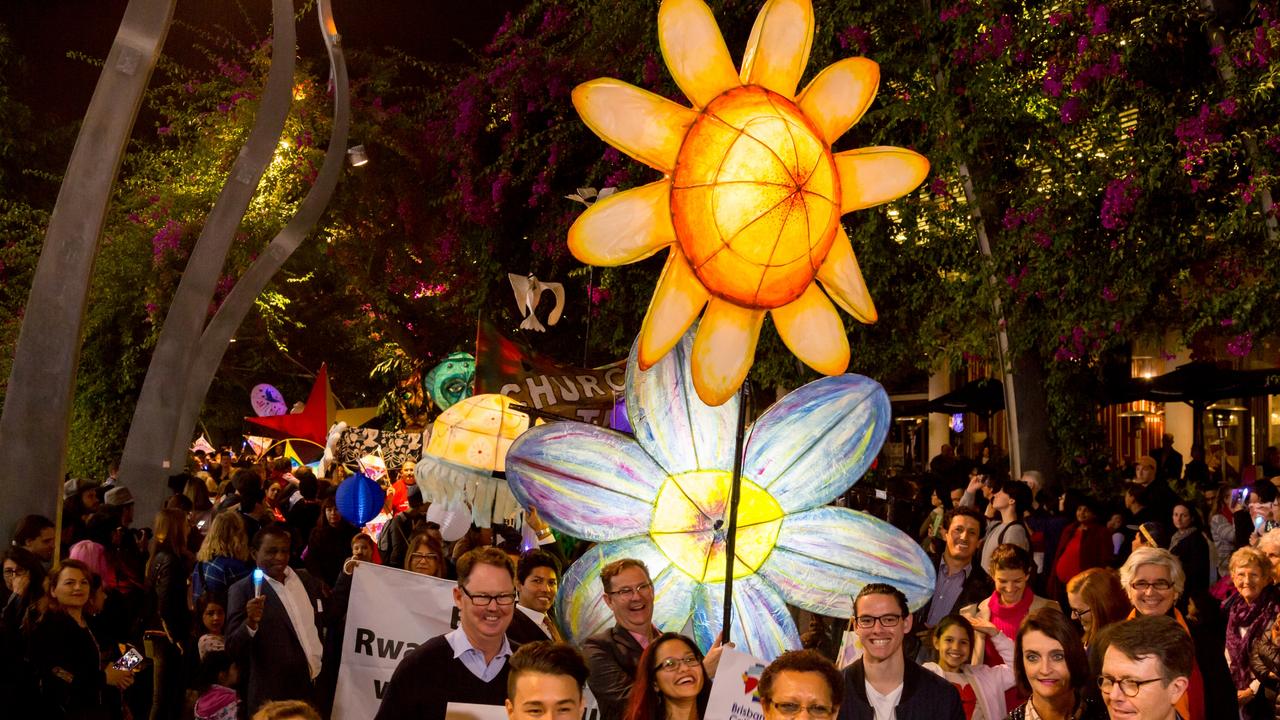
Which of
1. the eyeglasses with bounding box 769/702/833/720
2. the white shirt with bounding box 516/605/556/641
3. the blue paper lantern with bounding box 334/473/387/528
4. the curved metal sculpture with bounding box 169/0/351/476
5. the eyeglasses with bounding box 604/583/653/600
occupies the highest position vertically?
the curved metal sculpture with bounding box 169/0/351/476

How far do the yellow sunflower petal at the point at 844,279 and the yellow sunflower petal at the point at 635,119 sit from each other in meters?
0.87

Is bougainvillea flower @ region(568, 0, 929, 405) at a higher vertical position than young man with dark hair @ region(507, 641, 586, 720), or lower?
higher

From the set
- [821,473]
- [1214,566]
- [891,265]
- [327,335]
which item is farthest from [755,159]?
[327,335]

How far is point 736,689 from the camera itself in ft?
18.4

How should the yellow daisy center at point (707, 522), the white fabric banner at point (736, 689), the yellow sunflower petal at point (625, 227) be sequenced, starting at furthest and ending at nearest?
the yellow daisy center at point (707, 522)
the yellow sunflower petal at point (625, 227)
the white fabric banner at point (736, 689)

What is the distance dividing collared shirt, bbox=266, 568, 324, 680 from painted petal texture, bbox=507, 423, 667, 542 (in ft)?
7.37

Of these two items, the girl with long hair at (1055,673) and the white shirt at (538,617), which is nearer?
the girl with long hair at (1055,673)

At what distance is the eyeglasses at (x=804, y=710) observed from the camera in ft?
14.9

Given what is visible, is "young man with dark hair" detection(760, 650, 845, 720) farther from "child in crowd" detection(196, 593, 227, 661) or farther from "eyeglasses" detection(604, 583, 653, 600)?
"child in crowd" detection(196, 593, 227, 661)

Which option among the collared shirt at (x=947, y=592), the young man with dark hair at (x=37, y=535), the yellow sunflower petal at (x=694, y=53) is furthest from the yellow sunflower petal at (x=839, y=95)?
the young man with dark hair at (x=37, y=535)

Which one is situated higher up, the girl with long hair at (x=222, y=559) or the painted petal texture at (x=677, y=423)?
the painted petal texture at (x=677, y=423)

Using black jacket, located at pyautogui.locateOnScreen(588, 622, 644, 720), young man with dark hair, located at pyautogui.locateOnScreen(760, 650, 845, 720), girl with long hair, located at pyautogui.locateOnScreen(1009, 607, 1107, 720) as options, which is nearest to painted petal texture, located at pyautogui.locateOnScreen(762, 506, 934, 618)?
black jacket, located at pyautogui.locateOnScreen(588, 622, 644, 720)

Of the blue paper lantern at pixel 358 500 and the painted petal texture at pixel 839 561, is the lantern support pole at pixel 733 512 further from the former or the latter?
the blue paper lantern at pixel 358 500

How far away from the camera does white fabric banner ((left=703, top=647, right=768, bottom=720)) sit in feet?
18.0
